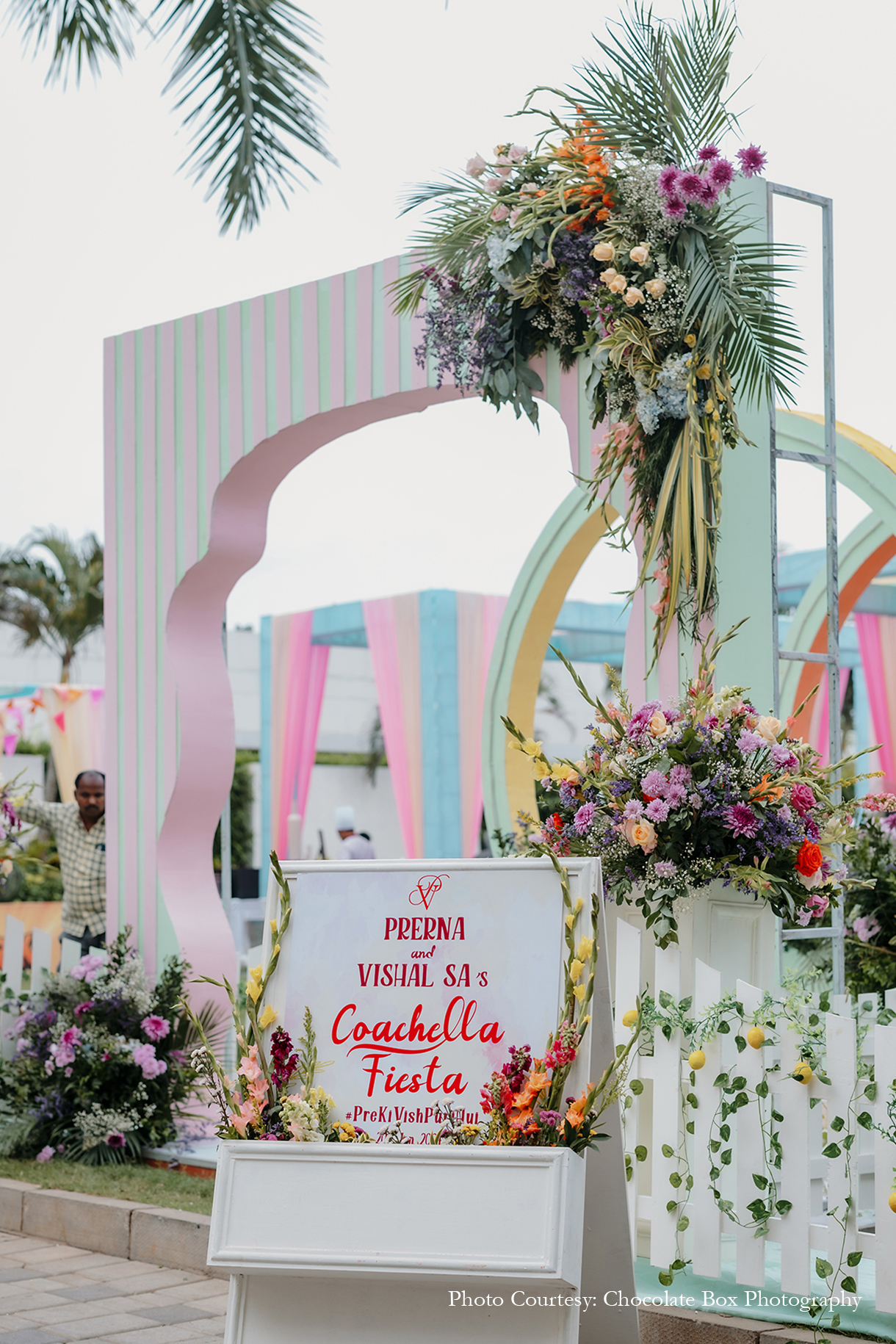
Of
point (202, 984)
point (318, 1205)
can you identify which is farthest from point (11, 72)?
point (318, 1205)

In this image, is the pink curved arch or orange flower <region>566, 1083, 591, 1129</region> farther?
the pink curved arch

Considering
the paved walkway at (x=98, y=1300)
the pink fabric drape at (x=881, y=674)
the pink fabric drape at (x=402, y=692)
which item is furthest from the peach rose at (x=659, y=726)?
the pink fabric drape at (x=402, y=692)

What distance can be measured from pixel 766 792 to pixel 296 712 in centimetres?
844

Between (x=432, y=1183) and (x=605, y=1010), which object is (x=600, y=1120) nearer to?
(x=605, y=1010)

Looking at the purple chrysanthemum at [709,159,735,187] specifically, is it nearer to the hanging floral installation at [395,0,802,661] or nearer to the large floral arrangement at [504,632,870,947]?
the hanging floral installation at [395,0,802,661]

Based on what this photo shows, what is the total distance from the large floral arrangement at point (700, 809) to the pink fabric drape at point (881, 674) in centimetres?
656

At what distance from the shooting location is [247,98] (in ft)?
15.6

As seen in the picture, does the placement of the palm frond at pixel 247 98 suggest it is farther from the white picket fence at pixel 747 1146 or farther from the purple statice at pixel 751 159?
the white picket fence at pixel 747 1146

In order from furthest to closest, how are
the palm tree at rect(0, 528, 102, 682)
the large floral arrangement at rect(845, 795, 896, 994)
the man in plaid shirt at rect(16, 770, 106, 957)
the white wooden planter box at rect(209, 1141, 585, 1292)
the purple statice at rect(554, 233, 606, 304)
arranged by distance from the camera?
1. the palm tree at rect(0, 528, 102, 682)
2. the man in plaid shirt at rect(16, 770, 106, 957)
3. the large floral arrangement at rect(845, 795, 896, 994)
4. the purple statice at rect(554, 233, 606, 304)
5. the white wooden planter box at rect(209, 1141, 585, 1292)

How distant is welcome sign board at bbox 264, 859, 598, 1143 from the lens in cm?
254

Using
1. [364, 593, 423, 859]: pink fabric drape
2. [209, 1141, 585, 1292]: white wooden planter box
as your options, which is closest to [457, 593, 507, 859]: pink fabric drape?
[364, 593, 423, 859]: pink fabric drape

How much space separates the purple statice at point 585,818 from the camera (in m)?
3.58

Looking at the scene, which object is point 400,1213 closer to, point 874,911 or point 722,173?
point 722,173

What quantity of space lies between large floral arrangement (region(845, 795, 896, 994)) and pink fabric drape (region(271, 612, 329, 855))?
6.01 metres
